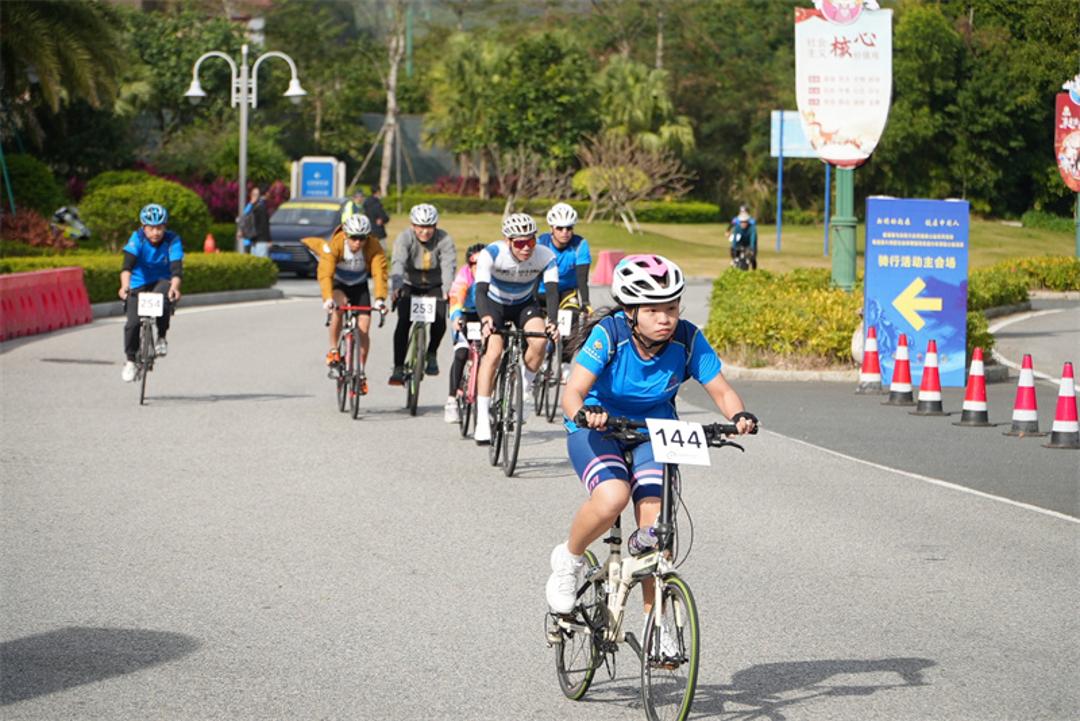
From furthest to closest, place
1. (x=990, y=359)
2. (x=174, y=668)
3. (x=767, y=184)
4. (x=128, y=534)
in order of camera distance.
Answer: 1. (x=767, y=184)
2. (x=990, y=359)
3. (x=128, y=534)
4. (x=174, y=668)

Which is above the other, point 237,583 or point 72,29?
point 72,29

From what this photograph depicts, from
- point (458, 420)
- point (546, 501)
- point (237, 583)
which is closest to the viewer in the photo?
point (237, 583)

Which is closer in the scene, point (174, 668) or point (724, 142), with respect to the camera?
point (174, 668)

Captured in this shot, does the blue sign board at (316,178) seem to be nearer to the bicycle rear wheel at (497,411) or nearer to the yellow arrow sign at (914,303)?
the yellow arrow sign at (914,303)

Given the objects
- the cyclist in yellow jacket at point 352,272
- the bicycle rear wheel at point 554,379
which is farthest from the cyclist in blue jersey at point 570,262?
the cyclist in yellow jacket at point 352,272

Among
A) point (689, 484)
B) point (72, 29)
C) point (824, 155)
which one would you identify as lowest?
point (689, 484)

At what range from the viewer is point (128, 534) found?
32.7ft

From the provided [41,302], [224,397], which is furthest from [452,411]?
[41,302]

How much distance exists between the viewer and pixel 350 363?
16.1 meters

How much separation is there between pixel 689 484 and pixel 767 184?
69512 mm

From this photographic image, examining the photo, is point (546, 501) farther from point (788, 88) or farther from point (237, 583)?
point (788, 88)

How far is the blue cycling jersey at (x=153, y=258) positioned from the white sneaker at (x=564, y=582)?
11.2 m

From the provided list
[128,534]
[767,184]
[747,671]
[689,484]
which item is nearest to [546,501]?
[689,484]

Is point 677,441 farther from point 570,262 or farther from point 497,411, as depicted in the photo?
point 570,262
